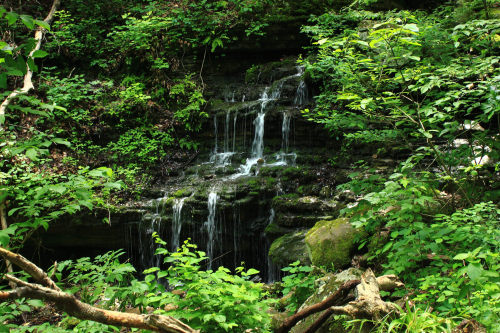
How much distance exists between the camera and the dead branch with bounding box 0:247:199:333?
1.73 metres

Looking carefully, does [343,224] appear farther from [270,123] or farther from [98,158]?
[98,158]

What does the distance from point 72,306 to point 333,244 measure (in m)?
3.31

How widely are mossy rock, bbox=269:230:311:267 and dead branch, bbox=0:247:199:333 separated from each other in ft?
11.3

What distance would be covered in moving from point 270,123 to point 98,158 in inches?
199

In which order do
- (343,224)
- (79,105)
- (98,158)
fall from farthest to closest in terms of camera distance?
(79,105) < (98,158) < (343,224)

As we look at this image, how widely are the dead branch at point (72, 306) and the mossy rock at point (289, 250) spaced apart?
11.3 ft

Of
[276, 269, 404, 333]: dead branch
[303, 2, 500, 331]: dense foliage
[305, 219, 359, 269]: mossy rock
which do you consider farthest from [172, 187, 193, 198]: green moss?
[276, 269, 404, 333]: dead branch

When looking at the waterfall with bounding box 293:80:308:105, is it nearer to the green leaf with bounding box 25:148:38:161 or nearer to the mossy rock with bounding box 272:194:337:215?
the mossy rock with bounding box 272:194:337:215

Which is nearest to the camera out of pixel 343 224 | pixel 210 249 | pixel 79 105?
pixel 343 224

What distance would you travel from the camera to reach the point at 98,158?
9.00 m

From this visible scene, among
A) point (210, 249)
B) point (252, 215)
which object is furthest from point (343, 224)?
point (210, 249)

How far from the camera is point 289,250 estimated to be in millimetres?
5531

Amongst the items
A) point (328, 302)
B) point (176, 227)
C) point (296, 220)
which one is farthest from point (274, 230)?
point (328, 302)

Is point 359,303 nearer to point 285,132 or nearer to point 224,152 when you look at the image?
point 285,132
